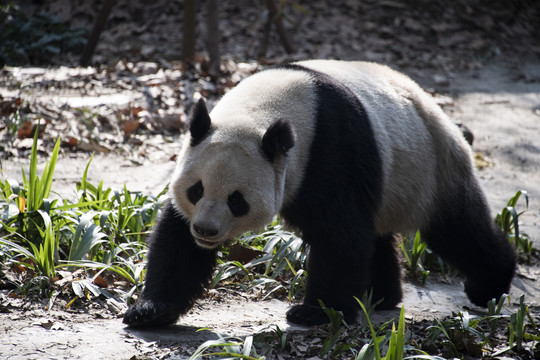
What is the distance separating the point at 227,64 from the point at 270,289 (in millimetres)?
5291

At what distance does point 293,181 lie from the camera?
3.46 m

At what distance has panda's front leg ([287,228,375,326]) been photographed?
3500 millimetres

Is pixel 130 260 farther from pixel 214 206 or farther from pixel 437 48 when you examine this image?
pixel 437 48

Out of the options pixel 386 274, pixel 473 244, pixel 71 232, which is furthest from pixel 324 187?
pixel 71 232

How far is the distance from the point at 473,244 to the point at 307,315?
1.36 metres

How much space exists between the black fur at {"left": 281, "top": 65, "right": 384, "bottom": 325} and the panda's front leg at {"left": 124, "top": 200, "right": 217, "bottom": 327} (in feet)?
1.82

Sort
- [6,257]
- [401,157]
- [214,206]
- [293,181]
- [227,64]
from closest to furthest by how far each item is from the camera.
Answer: [214,206] < [293,181] < [6,257] < [401,157] < [227,64]

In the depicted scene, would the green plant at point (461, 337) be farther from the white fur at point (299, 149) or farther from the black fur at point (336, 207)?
the white fur at point (299, 149)

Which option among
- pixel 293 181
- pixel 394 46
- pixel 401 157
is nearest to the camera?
pixel 293 181

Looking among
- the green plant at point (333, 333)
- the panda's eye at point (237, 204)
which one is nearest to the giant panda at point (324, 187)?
the panda's eye at point (237, 204)

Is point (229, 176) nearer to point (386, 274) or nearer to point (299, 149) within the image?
point (299, 149)

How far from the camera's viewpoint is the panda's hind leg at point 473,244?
13.9ft

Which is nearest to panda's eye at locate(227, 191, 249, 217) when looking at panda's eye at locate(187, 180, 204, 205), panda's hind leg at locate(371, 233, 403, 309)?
panda's eye at locate(187, 180, 204, 205)

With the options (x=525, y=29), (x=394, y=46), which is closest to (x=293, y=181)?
(x=394, y=46)
